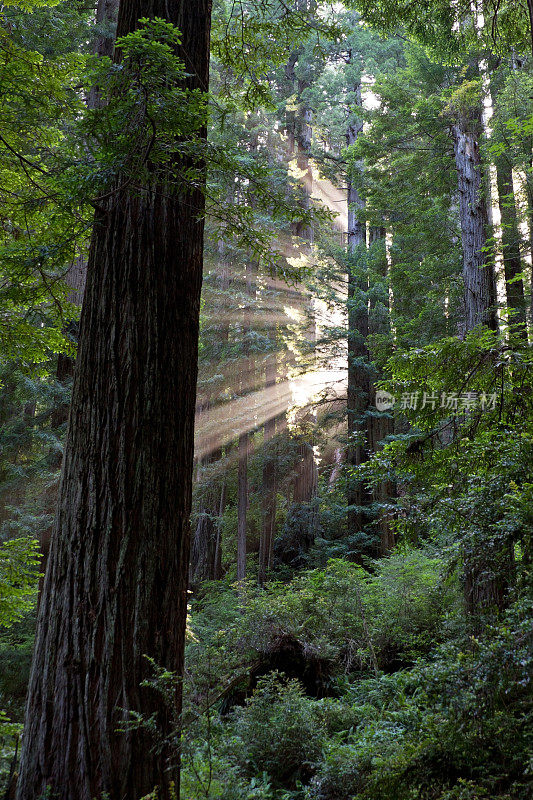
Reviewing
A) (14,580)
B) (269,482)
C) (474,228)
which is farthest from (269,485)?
(14,580)

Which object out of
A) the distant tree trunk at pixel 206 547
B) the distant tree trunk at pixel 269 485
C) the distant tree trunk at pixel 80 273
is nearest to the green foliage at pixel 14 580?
the distant tree trunk at pixel 80 273

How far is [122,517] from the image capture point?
2.98 meters

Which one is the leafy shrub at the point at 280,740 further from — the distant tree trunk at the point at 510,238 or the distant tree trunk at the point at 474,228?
the distant tree trunk at the point at 510,238

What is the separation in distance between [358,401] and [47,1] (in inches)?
492

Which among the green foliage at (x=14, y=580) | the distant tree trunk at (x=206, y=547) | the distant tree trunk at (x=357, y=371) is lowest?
the distant tree trunk at (x=206, y=547)

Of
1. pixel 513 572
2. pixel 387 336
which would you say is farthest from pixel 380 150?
pixel 513 572

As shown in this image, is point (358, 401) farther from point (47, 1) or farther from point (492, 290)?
point (47, 1)

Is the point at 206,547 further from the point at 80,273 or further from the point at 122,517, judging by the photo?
the point at 122,517

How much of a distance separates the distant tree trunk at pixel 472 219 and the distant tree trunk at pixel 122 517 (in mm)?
7171

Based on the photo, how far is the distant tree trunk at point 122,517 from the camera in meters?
2.66

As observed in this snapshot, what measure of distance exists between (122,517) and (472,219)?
9696 millimetres

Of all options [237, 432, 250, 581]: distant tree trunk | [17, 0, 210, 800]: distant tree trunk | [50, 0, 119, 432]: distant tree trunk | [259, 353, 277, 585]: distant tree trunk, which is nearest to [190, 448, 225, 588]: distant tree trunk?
[259, 353, 277, 585]: distant tree trunk

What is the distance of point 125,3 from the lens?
3.87 metres

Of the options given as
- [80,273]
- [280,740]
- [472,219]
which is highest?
[472,219]
